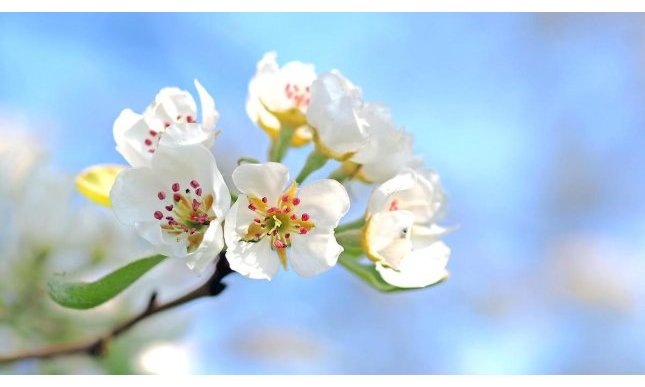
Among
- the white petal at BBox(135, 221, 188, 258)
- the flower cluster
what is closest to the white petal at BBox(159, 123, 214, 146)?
the flower cluster

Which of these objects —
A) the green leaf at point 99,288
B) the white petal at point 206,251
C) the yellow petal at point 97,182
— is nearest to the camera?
the white petal at point 206,251

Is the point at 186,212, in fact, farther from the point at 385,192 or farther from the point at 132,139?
the point at 385,192

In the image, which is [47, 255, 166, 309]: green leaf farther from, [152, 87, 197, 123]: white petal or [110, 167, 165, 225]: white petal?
[152, 87, 197, 123]: white petal

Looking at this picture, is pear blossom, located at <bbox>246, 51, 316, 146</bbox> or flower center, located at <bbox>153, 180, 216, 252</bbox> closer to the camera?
flower center, located at <bbox>153, 180, 216, 252</bbox>

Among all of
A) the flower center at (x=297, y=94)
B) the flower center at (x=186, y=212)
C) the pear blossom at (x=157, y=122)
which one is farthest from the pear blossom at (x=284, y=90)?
the flower center at (x=186, y=212)

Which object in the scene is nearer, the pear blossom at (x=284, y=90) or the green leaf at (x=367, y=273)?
the green leaf at (x=367, y=273)

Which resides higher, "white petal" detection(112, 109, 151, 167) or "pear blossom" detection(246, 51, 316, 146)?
"pear blossom" detection(246, 51, 316, 146)

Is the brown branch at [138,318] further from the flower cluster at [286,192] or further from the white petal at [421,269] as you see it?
the white petal at [421,269]

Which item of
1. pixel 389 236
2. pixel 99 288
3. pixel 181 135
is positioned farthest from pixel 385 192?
pixel 99 288
